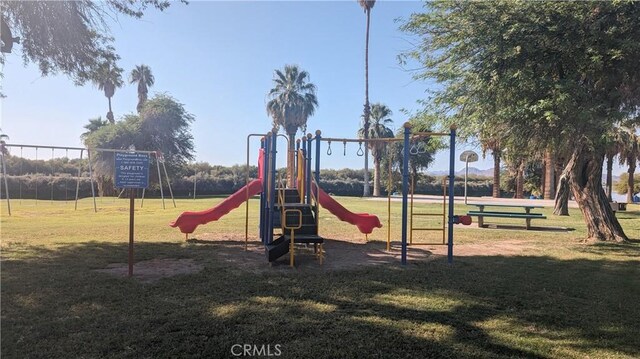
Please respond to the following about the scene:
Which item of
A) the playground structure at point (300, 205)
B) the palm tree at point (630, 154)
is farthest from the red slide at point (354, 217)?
the palm tree at point (630, 154)

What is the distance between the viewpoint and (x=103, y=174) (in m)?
36.3

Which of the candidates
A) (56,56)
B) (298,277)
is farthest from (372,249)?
(56,56)

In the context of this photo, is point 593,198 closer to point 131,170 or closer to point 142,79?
point 131,170

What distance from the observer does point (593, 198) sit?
10656 mm

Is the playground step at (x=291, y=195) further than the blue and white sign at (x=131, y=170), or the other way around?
the playground step at (x=291, y=195)

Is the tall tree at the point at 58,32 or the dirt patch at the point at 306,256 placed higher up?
the tall tree at the point at 58,32

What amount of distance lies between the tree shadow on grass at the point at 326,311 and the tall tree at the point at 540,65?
3092mm

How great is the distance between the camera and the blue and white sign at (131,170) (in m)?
6.26

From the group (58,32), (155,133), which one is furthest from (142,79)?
(58,32)

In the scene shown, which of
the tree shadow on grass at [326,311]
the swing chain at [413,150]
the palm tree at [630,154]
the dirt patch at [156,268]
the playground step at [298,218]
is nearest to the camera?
the tree shadow on grass at [326,311]

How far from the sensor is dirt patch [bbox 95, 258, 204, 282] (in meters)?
6.38

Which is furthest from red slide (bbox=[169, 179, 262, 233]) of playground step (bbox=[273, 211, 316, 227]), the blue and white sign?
the blue and white sign

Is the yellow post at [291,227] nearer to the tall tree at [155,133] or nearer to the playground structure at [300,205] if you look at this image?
the playground structure at [300,205]
